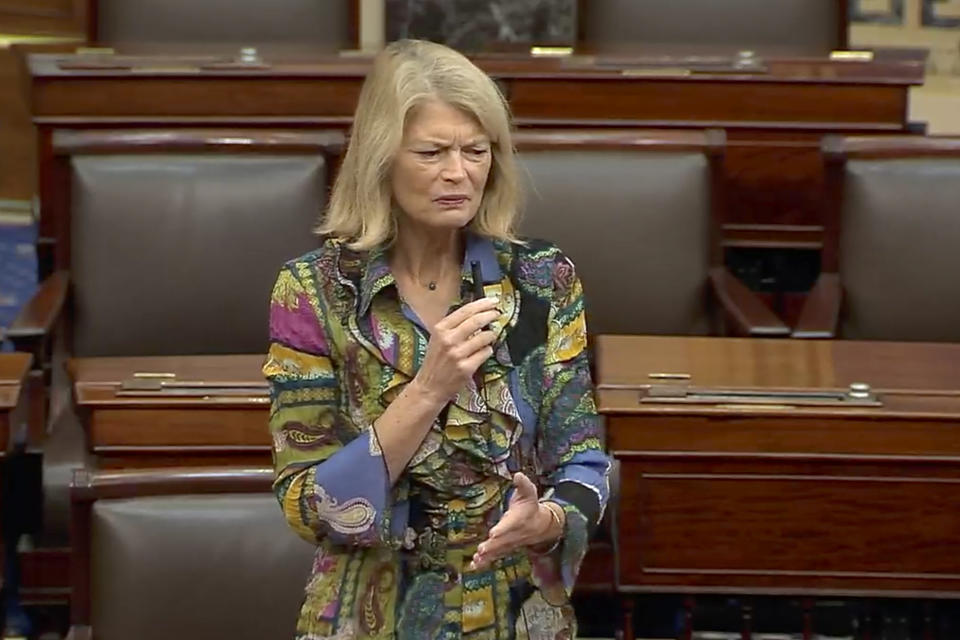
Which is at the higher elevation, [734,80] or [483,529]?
[734,80]

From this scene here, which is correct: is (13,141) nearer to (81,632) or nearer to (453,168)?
(81,632)

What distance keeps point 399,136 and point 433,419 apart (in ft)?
0.33

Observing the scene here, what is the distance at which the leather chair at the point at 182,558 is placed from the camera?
744 mm

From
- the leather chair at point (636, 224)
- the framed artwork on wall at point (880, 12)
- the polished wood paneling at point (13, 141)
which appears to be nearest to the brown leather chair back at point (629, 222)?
the leather chair at point (636, 224)

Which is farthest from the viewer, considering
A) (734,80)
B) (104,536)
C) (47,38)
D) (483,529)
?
(47,38)

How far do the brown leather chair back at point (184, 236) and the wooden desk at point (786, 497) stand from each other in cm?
35

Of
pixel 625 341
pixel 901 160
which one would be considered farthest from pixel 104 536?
pixel 901 160

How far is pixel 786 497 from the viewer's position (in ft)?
2.95

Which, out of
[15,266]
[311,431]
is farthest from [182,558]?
[15,266]

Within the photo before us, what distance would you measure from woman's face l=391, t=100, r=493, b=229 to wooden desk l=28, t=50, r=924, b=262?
0.70m

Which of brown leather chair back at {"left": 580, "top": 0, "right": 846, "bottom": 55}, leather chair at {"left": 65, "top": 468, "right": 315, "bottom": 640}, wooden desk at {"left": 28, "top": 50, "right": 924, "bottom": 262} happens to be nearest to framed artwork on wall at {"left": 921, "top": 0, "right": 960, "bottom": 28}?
brown leather chair back at {"left": 580, "top": 0, "right": 846, "bottom": 55}

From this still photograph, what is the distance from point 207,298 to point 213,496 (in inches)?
16.8

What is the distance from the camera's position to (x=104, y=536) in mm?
744

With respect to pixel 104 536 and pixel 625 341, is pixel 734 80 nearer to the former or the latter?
pixel 625 341
